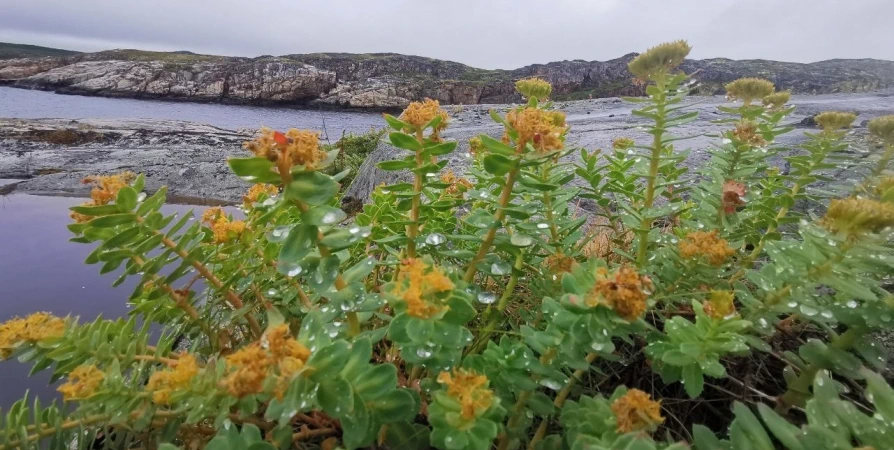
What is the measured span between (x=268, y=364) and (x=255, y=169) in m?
0.25

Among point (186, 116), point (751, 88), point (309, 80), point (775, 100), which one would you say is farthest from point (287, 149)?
point (309, 80)

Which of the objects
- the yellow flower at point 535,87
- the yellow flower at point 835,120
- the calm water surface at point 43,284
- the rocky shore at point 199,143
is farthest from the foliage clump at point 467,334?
the calm water surface at point 43,284

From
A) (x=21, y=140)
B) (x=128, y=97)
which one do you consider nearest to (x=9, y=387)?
(x=21, y=140)

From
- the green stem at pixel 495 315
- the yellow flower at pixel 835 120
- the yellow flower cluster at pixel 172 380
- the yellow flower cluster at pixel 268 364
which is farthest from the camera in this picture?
the yellow flower at pixel 835 120

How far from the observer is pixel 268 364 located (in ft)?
1.63

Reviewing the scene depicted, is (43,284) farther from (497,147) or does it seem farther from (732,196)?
(732,196)

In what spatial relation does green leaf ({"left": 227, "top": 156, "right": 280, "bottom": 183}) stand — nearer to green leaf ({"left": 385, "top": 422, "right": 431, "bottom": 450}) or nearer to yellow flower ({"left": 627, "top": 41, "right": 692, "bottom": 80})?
green leaf ({"left": 385, "top": 422, "right": 431, "bottom": 450})

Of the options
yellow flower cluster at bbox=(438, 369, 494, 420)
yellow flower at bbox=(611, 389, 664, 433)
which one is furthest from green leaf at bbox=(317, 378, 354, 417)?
yellow flower at bbox=(611, 389, 664, 433)

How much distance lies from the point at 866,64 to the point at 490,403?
1472 centimetres

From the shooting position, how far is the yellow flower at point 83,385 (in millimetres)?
630

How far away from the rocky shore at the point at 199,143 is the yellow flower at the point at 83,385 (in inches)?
57.4

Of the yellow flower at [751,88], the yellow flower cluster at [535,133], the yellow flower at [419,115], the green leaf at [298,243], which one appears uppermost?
the yellow flower at [751,88]

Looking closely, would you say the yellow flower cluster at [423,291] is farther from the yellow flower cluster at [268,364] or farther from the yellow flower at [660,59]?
the yellow flower at [660,59]

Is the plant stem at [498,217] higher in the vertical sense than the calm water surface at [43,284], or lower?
higher
